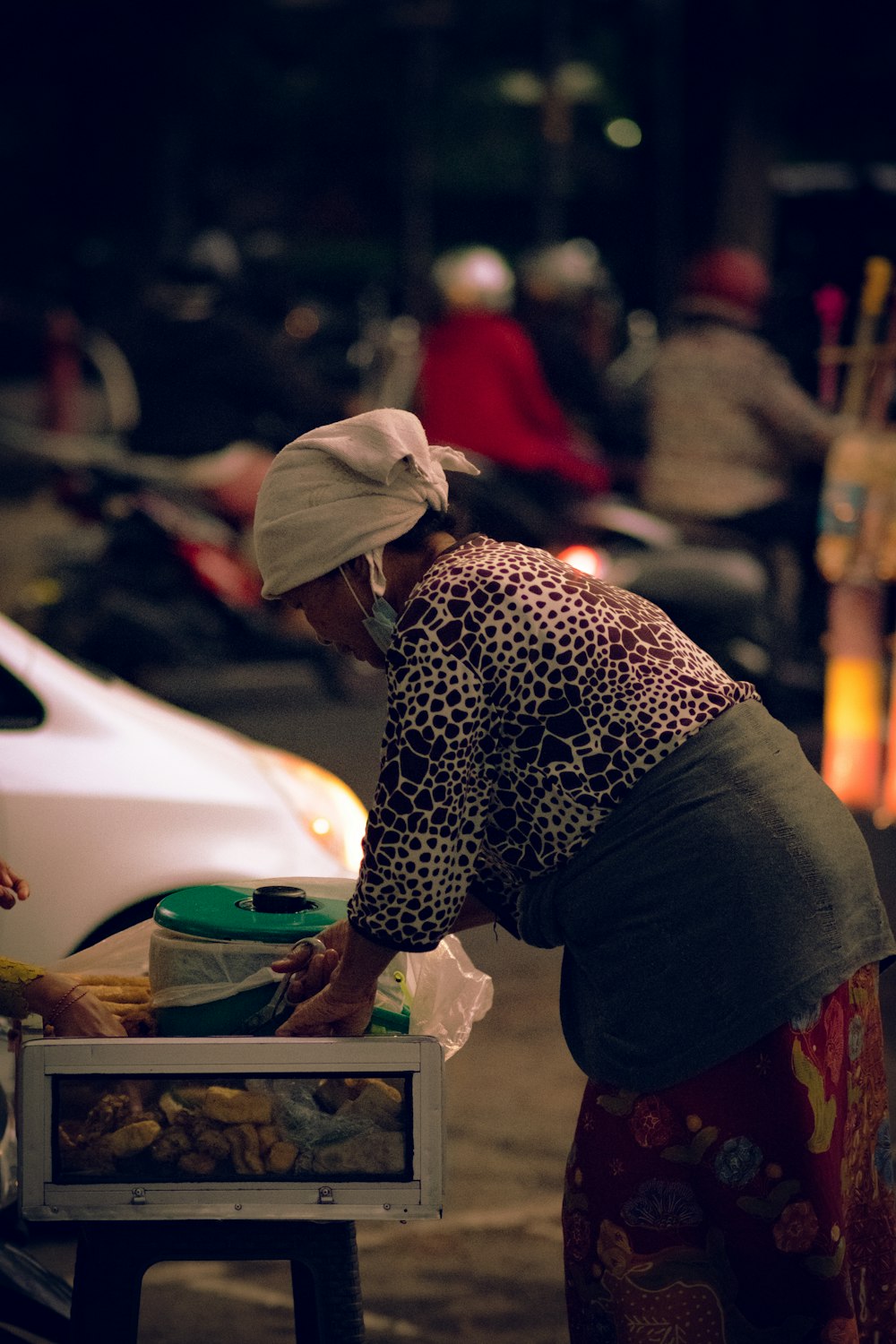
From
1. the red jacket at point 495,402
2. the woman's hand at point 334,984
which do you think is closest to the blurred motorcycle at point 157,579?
the red jacket at point 495,402

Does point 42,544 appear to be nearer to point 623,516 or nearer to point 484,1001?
point 623,516

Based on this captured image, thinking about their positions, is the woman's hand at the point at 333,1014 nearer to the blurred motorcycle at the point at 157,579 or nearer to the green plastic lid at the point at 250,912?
the green plastic lid at the point at 250,912

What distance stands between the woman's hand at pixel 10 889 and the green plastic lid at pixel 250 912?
301mm

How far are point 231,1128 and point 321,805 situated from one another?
1.95 meters

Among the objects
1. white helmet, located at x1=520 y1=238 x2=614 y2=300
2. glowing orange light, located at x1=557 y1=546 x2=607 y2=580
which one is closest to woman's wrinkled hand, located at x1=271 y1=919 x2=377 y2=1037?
glowing orange light, located at x1=557 y1=546 x2=607 y2=580

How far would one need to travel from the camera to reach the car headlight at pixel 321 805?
4.29 metres

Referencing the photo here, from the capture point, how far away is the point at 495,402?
923 centimetres

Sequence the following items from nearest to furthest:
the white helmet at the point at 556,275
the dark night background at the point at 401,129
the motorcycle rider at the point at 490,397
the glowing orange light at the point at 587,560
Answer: the glowing orange light at the point at 587,560 < the motorcycle rider at the point at 490,397 < the white helmet at the point at 556,275 < the dark night background at the point at 401,129

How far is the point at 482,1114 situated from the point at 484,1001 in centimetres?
202

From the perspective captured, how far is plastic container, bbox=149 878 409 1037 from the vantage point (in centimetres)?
258

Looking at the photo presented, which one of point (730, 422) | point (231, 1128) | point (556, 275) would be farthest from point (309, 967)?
point (556, 275)

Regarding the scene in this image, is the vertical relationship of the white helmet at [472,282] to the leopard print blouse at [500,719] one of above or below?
above

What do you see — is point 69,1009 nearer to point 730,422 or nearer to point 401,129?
point 730,422

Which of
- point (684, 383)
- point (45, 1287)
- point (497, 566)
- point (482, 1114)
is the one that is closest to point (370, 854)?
point (497, 566)
